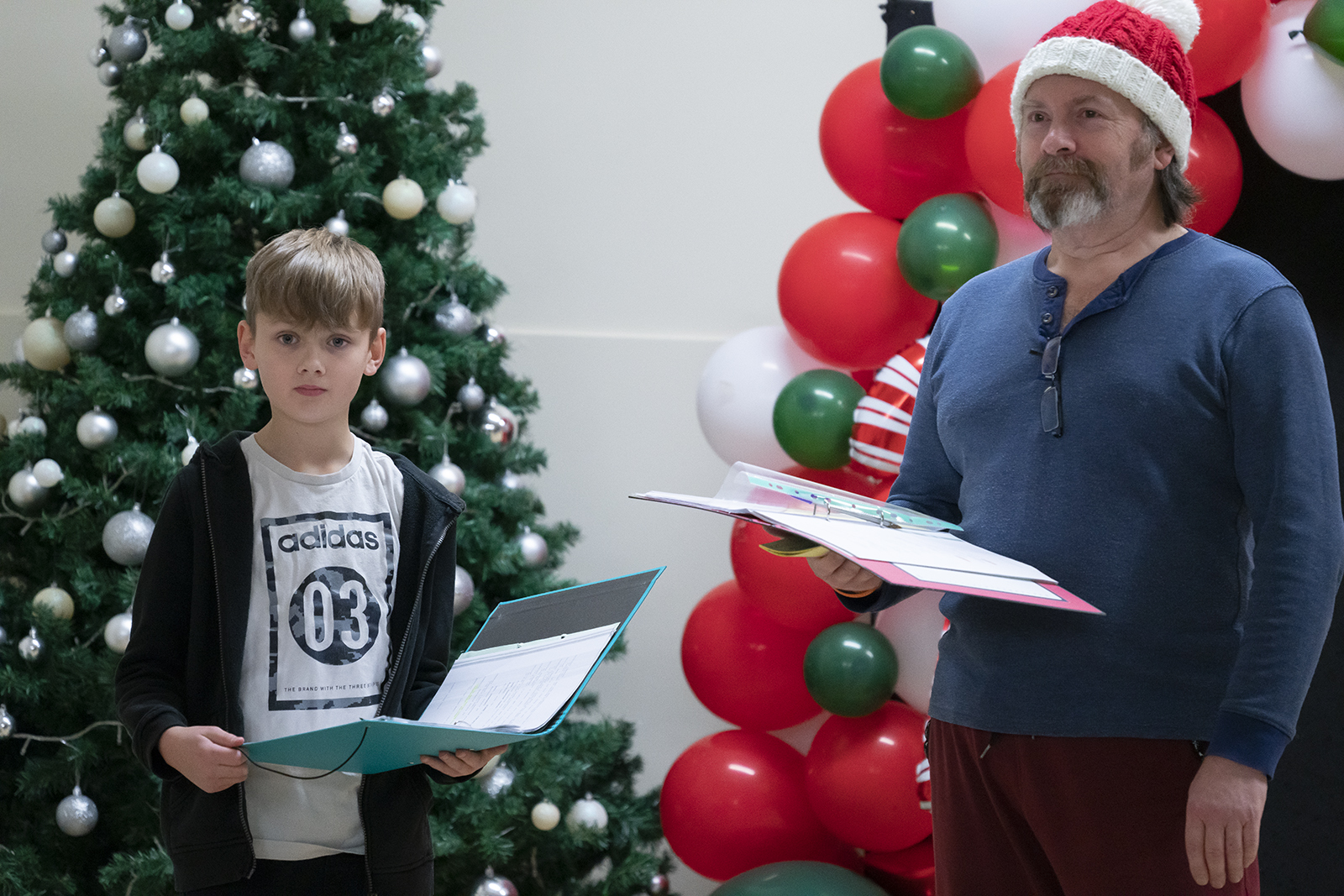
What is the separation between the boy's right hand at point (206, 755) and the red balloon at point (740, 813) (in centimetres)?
132

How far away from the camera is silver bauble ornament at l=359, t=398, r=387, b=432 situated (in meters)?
2.24

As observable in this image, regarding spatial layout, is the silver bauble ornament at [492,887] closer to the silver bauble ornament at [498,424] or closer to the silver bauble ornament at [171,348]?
the silver bauble ornament at [498,424]

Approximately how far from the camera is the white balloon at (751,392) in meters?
2.36

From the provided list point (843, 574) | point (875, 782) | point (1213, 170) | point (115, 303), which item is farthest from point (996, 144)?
point (115, 303)

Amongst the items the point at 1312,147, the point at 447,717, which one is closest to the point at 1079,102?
the point at 1312,147

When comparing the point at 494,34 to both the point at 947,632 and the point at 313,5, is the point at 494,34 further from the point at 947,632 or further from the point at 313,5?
the point at 947,632

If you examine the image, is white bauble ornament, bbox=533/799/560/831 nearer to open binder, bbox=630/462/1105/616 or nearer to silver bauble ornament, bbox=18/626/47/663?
silver bauble ornament, bbox=18/626/47/663

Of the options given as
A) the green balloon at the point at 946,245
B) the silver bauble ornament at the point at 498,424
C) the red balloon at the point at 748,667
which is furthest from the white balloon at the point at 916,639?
the silver bauble ornament at the point at 498,424

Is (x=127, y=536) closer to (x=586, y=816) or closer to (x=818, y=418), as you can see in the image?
(x=586, y=816)

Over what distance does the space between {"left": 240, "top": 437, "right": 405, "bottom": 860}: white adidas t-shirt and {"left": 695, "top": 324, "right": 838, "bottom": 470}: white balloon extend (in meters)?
1.13

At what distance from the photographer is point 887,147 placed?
7.15 ft

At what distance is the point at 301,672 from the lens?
1.26 meters

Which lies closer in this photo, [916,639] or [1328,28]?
[1328,28]

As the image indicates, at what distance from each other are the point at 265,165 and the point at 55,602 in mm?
892
